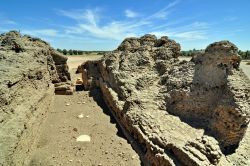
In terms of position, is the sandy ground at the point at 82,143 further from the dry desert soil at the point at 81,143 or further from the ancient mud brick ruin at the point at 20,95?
the ancient mud brick ruin at the point at 20,95

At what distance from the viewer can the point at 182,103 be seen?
6.30 meters

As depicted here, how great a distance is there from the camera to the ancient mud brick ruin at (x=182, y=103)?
4980 millimetres

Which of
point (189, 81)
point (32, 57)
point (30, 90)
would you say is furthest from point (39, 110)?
point (189, 81)

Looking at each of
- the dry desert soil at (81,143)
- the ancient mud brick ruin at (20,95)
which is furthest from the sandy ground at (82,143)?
the ancient mud brick ruin at (20,95)

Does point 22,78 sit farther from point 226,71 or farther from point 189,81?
point 226,71

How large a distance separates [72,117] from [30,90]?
1723 mm

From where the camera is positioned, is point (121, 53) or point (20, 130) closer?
point (20, 130)

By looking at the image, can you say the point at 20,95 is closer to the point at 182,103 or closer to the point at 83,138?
the point at 83,138

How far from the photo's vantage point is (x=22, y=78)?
585cm

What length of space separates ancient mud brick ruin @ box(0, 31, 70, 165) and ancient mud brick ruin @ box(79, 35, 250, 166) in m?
2.09

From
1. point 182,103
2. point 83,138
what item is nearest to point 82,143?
point 83,138

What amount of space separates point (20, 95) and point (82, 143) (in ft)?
5.72

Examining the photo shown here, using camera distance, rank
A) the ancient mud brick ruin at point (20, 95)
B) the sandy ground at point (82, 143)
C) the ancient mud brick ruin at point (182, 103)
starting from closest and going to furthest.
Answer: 1. the ancient mud brick ruin at point (20, 95)
2. the ancient mud brick ruin at point (182, 103)
3. the sandy ground at point (82, 143)

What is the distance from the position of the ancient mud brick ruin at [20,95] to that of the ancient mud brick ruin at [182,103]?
2.09 meters
